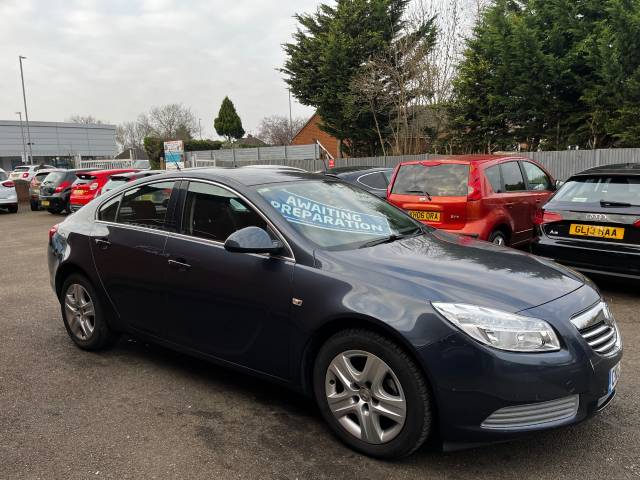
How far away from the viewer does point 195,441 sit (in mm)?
3035

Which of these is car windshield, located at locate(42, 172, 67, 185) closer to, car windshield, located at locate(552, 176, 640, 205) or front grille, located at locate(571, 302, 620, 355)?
car windshield, located at locate(552, 176, 640, 205)

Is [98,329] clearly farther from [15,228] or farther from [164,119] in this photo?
[164,119]

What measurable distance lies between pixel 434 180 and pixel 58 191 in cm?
1401

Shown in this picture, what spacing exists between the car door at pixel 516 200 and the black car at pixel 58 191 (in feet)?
46.9

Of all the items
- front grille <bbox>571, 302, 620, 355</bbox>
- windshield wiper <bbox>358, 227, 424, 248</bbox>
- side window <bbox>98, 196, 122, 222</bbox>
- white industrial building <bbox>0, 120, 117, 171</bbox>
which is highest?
white industrial building <bbox>0, 120, 117, 171</bbox>

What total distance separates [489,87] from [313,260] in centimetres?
1697

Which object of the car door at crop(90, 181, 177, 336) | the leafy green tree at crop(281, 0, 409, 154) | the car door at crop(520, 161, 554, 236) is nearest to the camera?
the car door at crop(90, 181, 177, 336)

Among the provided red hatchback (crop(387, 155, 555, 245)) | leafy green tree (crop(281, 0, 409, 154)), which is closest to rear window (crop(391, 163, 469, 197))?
red hatchback (crop(387, 155, 555, 245))

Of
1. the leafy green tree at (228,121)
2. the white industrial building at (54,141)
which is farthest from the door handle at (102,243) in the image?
the white industrial building at (54,141)

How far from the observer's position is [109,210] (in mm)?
4328

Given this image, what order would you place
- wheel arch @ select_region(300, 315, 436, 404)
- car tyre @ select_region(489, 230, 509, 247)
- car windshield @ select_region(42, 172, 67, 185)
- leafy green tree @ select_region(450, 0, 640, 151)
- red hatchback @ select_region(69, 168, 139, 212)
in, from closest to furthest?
wheel arch @ select_region(300, 315, 436, 404) < car tyre @ select_region(489, 230, 509, 247) < leafy green tree @ select_region(450, 0, 640, 151) < red hatchback @ select_region(69, 168, 139, 212) < car windshield @ select_region(42, 172, 67, 185)

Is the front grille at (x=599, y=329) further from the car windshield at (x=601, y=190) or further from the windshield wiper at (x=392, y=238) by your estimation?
the car windshield at (x=601, y=190)

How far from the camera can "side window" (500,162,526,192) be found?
7111 mm

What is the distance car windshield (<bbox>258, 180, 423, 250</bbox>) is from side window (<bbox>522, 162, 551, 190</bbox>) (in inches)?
170
